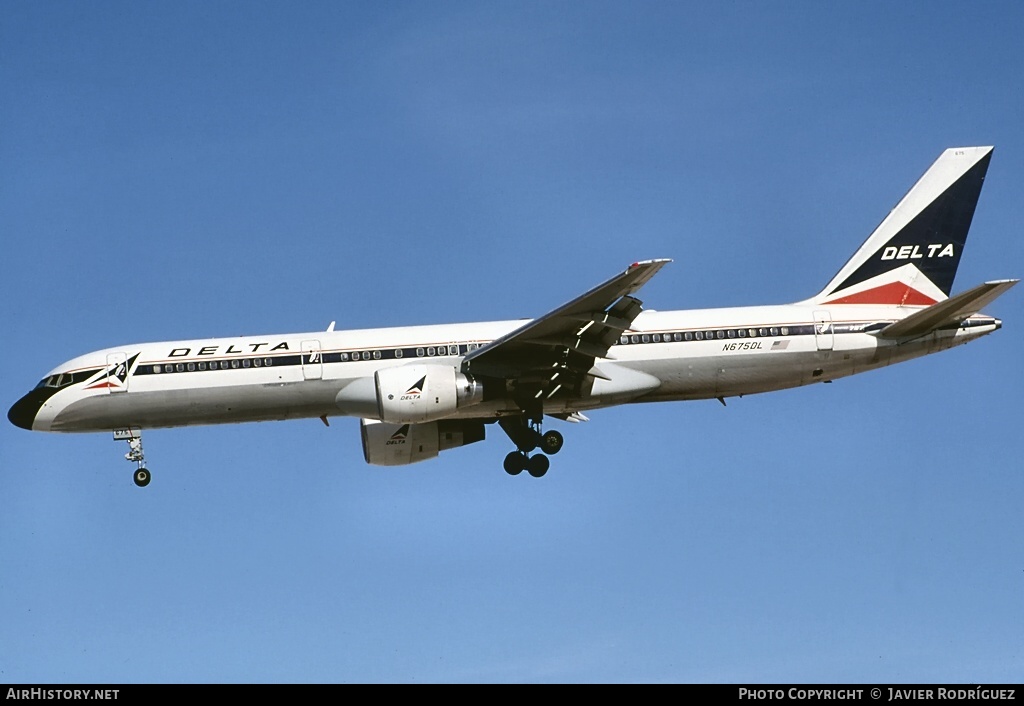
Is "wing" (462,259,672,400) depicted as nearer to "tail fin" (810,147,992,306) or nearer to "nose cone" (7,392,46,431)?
"tail fin" (810,147,992,306)

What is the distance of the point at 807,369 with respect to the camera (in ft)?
119

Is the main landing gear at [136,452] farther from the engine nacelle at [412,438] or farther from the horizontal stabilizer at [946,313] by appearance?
the horizontal stabilizer at [946,313]

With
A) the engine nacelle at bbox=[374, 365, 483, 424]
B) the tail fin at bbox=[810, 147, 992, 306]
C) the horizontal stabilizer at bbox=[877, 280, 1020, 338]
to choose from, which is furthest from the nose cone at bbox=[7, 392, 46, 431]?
the horizontal stabilizer at bbox=[877, 280, 1020, 338]

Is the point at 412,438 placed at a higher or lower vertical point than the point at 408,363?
lower

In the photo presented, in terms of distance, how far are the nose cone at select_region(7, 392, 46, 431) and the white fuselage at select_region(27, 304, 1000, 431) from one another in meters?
0.12

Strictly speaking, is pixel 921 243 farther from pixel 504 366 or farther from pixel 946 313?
pixel 504 366

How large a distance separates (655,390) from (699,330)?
79.9 inches

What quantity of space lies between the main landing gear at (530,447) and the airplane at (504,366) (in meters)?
0.04

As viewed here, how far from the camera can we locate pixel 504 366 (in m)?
34.8

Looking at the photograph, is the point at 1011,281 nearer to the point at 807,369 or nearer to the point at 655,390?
the point at 807,369

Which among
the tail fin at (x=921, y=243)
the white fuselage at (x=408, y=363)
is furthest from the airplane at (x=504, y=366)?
the tail fin at (x=921, y=243)

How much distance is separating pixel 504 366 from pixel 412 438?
5066 millimetres

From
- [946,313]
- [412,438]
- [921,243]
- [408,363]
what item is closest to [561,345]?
[408,363]
